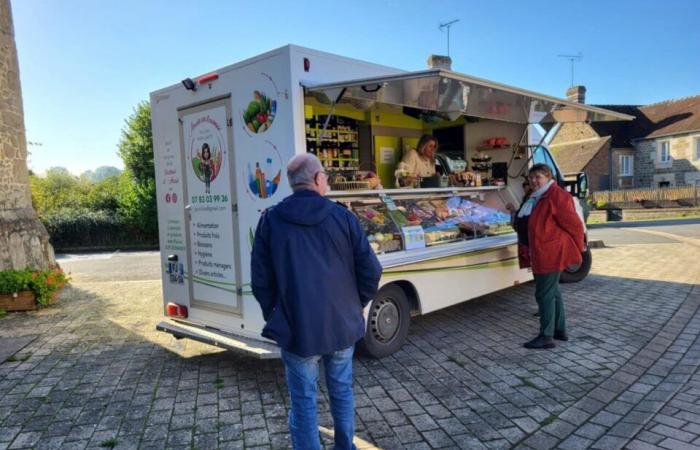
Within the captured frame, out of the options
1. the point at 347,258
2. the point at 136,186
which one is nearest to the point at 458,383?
the point at 347,258

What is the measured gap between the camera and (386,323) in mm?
4859

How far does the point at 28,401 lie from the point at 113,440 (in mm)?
1286

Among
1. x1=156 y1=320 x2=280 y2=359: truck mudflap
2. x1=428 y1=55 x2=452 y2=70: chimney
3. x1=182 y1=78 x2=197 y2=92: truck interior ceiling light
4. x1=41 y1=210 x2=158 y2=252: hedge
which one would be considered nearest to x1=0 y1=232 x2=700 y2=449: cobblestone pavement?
x1=156 y1=320 x2=280 y2=359: truck mudflap

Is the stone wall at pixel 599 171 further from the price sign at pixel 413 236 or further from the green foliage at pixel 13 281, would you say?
the green foliage at pixel 13 281

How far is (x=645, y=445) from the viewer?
122 inches

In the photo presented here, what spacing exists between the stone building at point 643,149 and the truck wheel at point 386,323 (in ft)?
115

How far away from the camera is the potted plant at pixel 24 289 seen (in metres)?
7.38

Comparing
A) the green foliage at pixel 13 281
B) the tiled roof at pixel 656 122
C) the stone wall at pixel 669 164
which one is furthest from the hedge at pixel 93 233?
the stone wall at pixel 669 164

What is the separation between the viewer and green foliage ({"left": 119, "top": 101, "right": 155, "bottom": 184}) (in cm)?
2256

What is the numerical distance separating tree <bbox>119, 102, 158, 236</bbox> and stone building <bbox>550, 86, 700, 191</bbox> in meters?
29.7

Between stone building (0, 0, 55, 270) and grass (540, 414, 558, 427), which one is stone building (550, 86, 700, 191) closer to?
stone building (0, 0, 55, 270)

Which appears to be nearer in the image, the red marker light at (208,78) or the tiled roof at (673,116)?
the red marker light at (208,78)

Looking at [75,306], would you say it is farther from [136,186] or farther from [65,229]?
[65,229]

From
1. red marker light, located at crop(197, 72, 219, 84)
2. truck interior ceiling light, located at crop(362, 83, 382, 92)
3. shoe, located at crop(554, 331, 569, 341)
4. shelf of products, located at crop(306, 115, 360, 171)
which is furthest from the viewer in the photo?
shelf of products, located at crop(306, 115, 360, 171)
